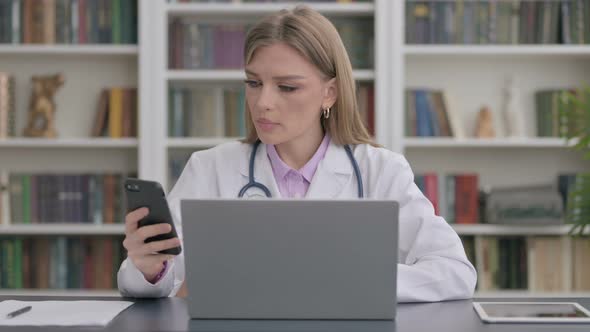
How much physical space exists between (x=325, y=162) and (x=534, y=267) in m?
1.77

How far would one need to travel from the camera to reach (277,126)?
162cm

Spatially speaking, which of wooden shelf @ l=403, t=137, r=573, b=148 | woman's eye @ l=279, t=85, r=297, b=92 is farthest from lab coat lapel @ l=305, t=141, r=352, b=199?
wooden shelf @ l=403, t=137, r=573, b=148

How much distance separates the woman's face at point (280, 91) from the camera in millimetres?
1576

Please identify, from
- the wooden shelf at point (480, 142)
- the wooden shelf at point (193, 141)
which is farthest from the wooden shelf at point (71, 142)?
the wooden shelf at point (480, 142)

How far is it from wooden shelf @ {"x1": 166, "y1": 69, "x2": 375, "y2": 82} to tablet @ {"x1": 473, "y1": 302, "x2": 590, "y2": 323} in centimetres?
191

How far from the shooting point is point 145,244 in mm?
1290

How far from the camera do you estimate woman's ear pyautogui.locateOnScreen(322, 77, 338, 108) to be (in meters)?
1.75

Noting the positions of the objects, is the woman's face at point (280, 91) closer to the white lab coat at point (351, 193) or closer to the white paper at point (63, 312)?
the white lab coat at point (351, 193)

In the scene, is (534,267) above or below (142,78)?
below

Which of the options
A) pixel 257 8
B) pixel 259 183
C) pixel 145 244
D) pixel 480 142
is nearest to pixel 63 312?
pixel 145 244

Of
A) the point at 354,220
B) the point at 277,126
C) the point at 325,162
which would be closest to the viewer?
the point at 354,220

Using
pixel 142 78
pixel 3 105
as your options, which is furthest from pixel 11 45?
pixel 142 78

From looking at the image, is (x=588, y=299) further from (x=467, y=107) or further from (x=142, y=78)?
(x=142, y=78)

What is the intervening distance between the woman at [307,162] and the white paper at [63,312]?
99 millimetres
